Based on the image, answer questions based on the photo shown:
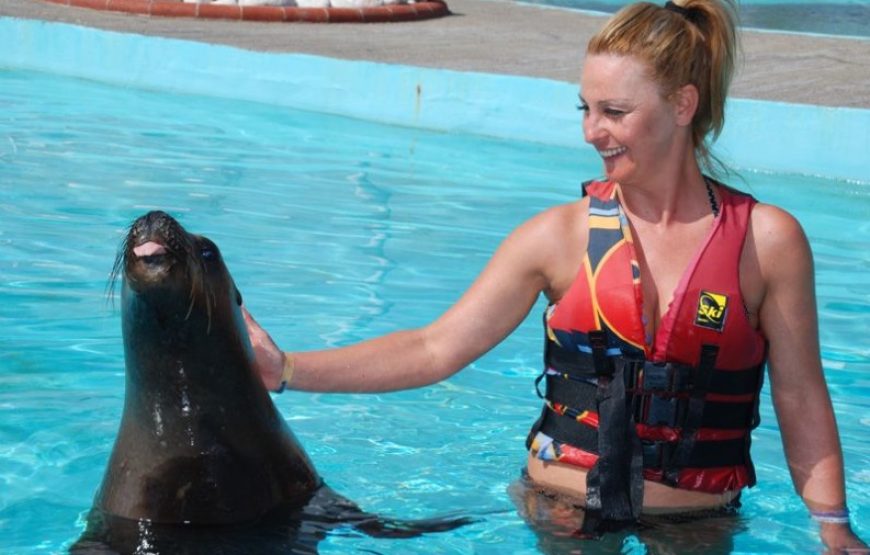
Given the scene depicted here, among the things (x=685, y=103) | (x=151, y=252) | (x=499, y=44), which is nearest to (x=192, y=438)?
(x=151, y=252)

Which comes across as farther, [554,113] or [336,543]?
[554,113]

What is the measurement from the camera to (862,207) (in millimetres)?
8383

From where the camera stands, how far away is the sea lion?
10.0 ft

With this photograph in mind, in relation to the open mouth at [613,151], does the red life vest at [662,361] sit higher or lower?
lower

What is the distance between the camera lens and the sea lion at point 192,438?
3.05 meters

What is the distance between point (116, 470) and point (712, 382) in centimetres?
130

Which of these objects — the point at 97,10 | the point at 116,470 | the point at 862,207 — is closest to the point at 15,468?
the point at 116,470

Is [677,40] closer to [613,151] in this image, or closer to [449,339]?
[613,151]

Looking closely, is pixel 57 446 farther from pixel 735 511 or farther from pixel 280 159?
pixel 280 159

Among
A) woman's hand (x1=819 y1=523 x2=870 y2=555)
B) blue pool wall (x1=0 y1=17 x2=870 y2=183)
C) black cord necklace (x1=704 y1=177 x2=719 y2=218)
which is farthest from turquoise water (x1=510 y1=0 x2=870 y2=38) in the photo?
woman's hand (x1=819 y1=523 x2=870 y2=555)

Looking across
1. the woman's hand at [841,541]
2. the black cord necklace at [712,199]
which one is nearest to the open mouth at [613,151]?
the black cord necklace at [712,199]

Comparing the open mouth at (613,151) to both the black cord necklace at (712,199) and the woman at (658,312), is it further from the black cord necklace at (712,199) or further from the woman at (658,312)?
the black cord necklace at (712,199)

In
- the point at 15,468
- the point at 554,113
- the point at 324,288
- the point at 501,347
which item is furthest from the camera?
the point at 554,113

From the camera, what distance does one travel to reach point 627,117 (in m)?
3.06
